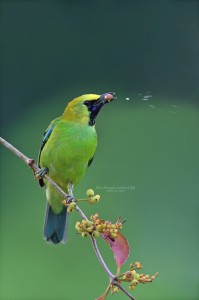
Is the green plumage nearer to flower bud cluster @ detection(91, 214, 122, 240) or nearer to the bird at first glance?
the bird

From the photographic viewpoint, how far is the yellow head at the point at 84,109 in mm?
1988

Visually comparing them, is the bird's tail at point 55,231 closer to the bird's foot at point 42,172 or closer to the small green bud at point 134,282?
the bird's foot at point 42,172

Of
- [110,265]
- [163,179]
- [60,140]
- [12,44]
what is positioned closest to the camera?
[60,140]

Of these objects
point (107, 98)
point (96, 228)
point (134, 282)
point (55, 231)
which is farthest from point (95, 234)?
point (55, 231)

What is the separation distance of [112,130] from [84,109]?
1.07 meters

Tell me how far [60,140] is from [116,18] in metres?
1.29

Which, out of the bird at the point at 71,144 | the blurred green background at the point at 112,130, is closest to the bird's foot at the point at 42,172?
the bird at the point at 71,144

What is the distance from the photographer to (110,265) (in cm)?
281

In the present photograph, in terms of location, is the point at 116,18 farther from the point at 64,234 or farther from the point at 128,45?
the point at 64,234

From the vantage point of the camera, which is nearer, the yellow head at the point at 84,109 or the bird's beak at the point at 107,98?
the bird's beak at the point at 107,98

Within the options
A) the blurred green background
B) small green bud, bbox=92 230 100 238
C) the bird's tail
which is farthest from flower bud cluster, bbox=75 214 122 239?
the blurred green background

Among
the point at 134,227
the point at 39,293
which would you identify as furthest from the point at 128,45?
the point at 39,293

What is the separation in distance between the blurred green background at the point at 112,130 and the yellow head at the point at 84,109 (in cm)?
56

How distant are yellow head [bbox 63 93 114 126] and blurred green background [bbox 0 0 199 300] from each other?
56 centimetres
